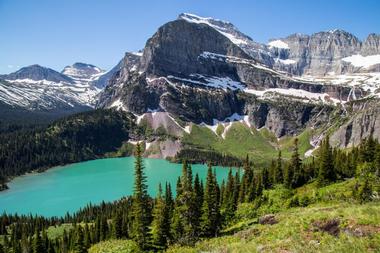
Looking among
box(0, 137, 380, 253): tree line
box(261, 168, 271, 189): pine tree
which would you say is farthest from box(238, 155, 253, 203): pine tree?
box(261, 168, 271, 189): pine tree

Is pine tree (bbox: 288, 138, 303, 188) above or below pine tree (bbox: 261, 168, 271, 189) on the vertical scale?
above

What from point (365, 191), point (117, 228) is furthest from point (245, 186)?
point (365, 191)

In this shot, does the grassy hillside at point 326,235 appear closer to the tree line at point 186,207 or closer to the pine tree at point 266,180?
the tree line at point 186,207

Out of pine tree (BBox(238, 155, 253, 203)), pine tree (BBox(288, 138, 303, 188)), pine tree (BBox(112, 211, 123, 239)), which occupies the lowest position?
pine tree (BBox(112, 211, 123, 239))

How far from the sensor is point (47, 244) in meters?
101

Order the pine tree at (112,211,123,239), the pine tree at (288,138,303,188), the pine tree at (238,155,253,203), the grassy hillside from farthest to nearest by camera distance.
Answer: the pine tree at (238,155,253,203) < the pine tree at (112,211,123,239) < the pine tree at (288,138,303,188) < the grassy hillside

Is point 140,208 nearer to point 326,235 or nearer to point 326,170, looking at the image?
point 326,235

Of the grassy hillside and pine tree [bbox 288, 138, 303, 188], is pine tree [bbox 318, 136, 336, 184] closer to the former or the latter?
pine tree [bbox 288, 138, 303, 188]

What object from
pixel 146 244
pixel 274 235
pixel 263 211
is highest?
pixel 274 235

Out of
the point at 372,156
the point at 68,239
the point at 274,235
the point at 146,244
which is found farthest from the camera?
the point at 68,239

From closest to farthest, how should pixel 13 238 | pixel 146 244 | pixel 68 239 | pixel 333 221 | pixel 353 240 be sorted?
pixel 353 240, pixel 333 221, pixel 146 244, pixel 68 239, pixel 13 238

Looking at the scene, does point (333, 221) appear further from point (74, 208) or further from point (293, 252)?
point (74, 208)


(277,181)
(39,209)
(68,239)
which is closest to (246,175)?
(277,181)

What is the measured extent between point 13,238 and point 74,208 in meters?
58.2
